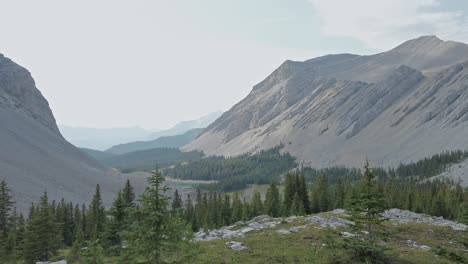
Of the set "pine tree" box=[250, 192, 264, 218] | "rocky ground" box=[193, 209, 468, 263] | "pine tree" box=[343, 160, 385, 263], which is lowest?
"pine tree" box=[250, 192, 264, 218]

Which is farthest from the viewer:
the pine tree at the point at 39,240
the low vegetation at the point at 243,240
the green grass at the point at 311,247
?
the pine tree at the point at 39,240

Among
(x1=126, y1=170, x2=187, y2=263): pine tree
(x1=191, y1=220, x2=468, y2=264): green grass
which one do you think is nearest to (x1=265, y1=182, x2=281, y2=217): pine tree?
(x1=191, y1=220, x2=468, y2=264): green grass

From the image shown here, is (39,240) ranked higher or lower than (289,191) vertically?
lower

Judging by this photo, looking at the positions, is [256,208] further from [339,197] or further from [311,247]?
[311,247]

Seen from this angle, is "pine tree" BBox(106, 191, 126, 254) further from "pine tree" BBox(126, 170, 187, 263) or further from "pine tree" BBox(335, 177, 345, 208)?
"pine tree" BBox(335, 177, 345, 208)

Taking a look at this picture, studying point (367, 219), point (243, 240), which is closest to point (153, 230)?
point (367, 219)

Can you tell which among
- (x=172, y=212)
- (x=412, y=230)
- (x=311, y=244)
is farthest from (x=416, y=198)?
(x=172, y=212)

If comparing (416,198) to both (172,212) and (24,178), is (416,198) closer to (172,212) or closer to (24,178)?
(172,212)

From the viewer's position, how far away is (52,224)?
50.8 metres

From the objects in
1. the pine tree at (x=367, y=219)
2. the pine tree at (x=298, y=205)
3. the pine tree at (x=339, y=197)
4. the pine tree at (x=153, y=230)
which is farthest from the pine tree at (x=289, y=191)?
the pine tree at (x=153, y=230)

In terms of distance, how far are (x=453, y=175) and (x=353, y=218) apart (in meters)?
153

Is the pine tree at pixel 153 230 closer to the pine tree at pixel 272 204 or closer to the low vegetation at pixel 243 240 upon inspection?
the low vegetation at pixel 243 240

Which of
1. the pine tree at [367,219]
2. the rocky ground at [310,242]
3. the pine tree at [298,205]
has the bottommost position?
the pine tree at [298,205]

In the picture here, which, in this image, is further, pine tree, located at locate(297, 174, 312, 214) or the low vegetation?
pine tree, located at locate(297, 174, 312, 214)
